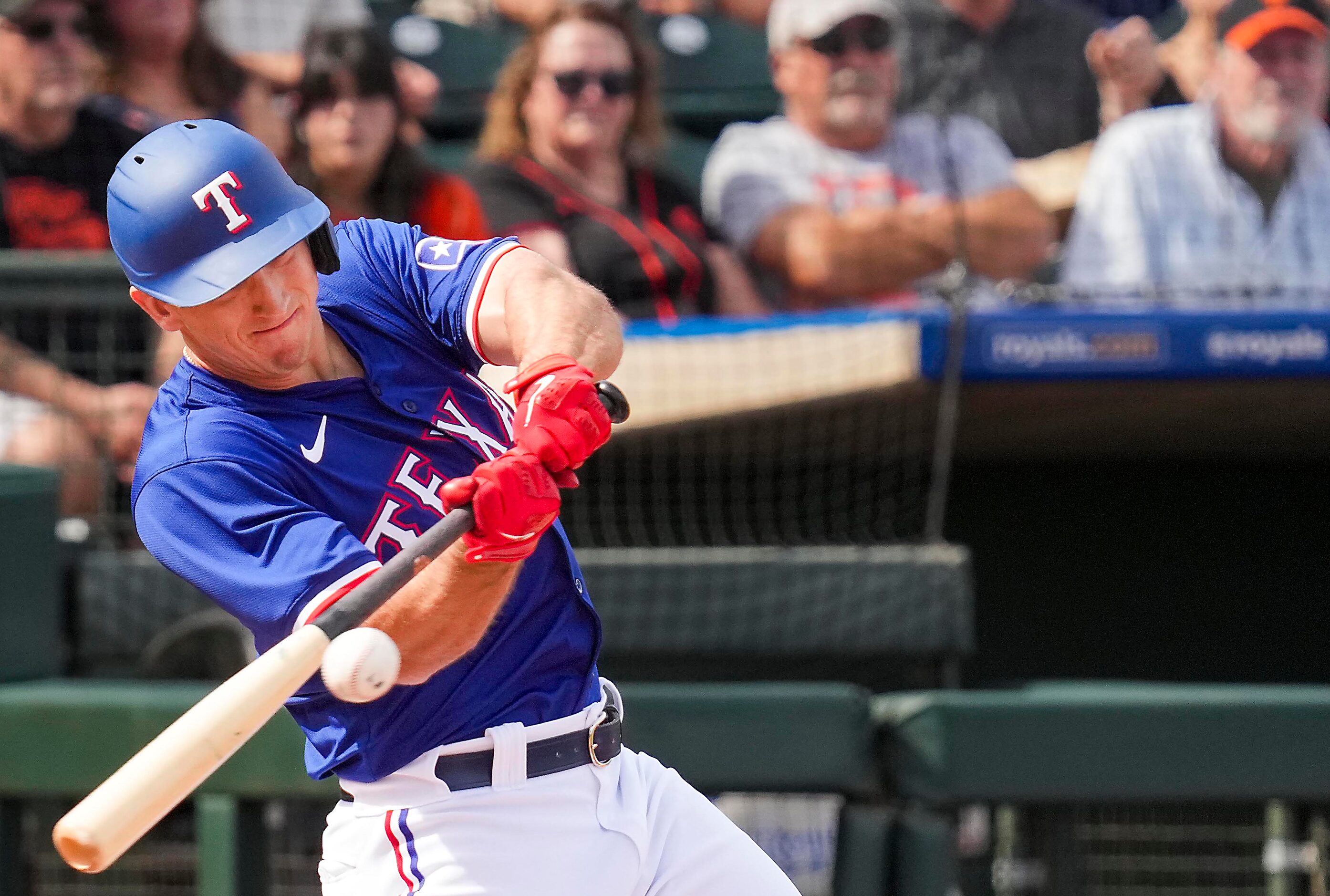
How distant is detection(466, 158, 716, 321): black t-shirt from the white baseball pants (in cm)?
204

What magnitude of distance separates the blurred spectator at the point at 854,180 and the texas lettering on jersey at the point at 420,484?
7.14 ft

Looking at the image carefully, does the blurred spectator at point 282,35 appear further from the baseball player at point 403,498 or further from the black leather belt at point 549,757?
the black leather belt at point 549,757

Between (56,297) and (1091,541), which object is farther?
(1091,541)

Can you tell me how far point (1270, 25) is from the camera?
389cm

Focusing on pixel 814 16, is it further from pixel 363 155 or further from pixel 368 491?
pixel 368 491

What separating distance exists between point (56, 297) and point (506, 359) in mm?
1873

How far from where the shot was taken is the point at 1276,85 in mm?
3918

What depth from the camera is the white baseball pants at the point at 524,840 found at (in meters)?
1.71

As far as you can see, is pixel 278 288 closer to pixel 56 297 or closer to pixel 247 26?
pixel 56 297

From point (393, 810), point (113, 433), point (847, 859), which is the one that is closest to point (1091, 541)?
point (847, 859)

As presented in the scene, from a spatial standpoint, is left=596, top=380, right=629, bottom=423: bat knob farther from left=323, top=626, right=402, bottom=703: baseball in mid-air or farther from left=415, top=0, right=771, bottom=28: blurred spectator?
left=415, top=0, right=771, bottom=28: blurred spectator

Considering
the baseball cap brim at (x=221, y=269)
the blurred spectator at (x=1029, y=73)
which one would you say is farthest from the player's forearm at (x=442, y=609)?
the blurred spectator at (x=1029, y=73)

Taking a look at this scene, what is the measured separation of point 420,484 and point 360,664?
0.50 meters

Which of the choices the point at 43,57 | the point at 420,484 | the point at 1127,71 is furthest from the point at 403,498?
the point at 1127,71
